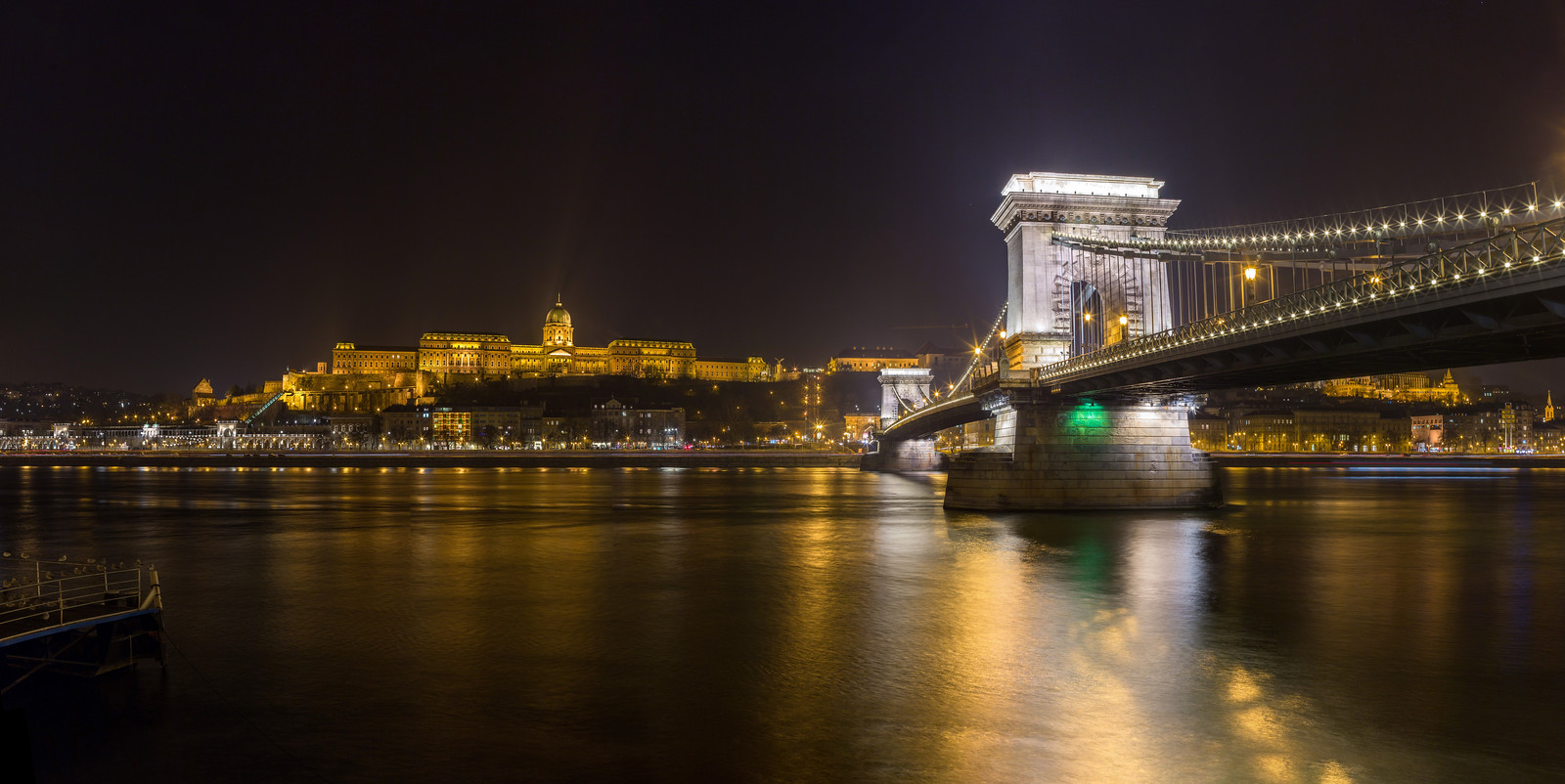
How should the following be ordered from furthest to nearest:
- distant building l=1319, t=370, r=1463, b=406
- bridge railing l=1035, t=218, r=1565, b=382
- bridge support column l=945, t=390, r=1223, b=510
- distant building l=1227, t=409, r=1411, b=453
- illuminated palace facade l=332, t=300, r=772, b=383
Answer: illuminated palace facade l=332, t=300, r=772, b=383, distant building l=1319, t=370, r=1463, b=406, distant building l=1227, t=409, r=1411, b=453, bridge support column l=945, t=390, r=1223, b=510, bridge railing l=1035, t=218, r=1565, b=382

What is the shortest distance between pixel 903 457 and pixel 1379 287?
66.6 m

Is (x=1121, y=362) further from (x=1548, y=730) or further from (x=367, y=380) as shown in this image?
(x=367, y=380)

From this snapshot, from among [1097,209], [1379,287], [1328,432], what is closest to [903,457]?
[1097,209]

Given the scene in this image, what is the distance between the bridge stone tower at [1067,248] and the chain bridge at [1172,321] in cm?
6

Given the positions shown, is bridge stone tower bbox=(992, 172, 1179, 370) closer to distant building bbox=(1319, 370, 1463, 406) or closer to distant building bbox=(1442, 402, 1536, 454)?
distant building bbox=(1319, 370, 1463, 406)

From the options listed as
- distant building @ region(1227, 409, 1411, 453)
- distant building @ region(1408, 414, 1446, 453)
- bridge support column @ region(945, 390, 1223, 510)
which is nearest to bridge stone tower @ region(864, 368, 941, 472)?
bridge support column @ region(945, 390, 1223, 510)

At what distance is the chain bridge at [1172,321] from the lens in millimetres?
19141

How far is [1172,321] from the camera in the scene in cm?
3997

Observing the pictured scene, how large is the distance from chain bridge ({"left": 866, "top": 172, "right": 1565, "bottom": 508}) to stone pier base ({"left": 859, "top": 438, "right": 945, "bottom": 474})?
3484 cm

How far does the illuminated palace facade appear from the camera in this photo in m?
184

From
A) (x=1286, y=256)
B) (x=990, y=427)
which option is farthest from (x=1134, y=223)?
(x=990, y=427)

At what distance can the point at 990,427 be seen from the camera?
112438 mm

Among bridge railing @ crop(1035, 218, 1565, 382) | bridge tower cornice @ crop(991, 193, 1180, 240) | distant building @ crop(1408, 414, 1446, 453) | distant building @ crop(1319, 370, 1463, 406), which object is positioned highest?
bridge tower cornice @ crop(991, 193, 1180, 240)

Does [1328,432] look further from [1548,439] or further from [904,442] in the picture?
[904,442]
